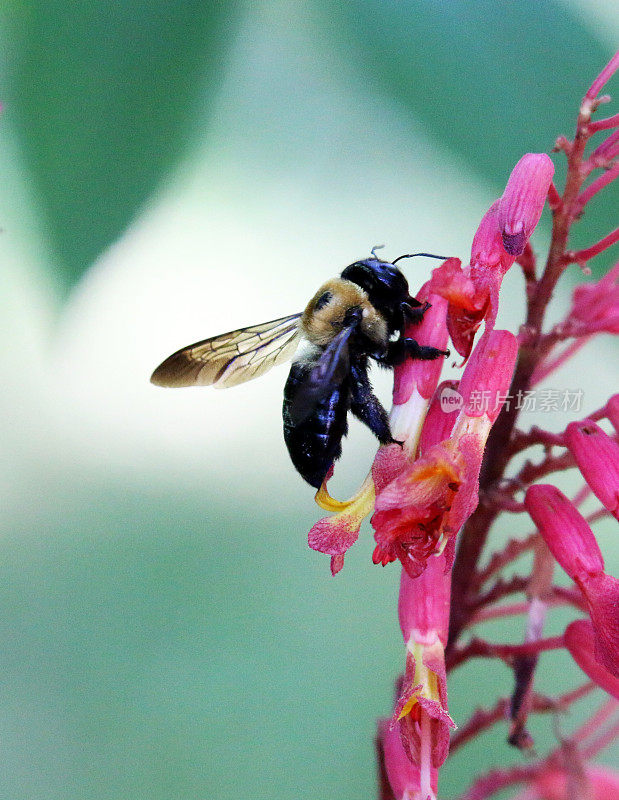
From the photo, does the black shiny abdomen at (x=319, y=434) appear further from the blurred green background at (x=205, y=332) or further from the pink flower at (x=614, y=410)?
the blurred green background at (x=205, y=332)

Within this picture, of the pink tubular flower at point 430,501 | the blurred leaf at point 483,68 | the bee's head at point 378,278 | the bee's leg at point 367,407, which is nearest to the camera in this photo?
the pink tubular flower at point 430,501

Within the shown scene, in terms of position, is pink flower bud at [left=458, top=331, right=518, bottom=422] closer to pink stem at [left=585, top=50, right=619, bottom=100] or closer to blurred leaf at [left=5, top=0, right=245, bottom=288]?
pink stem at [left=585, top=50, right=619, bottom=100]

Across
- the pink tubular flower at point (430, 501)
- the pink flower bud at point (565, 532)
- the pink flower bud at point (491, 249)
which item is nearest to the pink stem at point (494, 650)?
the pink flower bud at point (565, 532)

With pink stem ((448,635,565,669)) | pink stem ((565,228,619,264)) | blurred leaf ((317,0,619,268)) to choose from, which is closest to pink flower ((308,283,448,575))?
pink stem ((565,228,619,264))

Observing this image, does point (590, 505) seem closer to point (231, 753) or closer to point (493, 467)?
→ point (231, 753)

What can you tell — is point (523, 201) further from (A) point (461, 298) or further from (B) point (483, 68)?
(B) point (483, 68)

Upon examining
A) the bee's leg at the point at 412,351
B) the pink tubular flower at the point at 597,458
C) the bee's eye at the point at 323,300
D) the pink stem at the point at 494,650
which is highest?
the bee's eye at the point at 323,300
